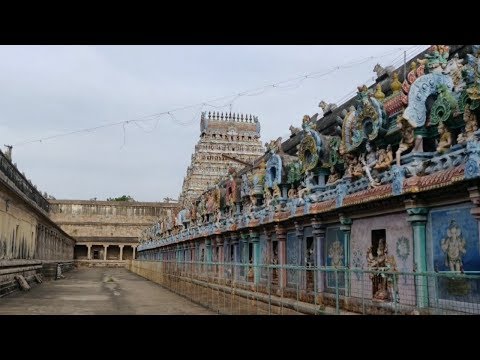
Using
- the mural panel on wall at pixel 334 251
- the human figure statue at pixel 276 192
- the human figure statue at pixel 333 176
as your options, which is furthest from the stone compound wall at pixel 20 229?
the mural panel on wall at pixel 334 251

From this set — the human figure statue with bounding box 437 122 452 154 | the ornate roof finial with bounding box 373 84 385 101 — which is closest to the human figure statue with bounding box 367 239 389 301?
the human figure statue with bounding box 437 122 452 154

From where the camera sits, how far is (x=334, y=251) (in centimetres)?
1535

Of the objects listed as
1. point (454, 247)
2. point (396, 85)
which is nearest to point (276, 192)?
point (396, 85)

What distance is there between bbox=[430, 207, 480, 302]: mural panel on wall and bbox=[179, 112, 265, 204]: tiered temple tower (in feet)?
135

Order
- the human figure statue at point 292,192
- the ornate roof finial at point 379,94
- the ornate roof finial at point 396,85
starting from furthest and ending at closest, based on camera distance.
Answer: the human figure statue at point 292,192 < the ornate roof finial at point 379,94 < the ornate roof finial at point 396,85

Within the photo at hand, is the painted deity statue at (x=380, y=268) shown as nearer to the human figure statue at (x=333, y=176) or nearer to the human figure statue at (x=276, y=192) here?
the human figure statue at (x=333, y=176)

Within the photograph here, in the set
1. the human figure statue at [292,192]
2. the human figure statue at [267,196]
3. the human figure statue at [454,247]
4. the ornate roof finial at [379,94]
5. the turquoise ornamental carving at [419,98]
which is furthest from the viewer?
the human figure statue at [267,196]

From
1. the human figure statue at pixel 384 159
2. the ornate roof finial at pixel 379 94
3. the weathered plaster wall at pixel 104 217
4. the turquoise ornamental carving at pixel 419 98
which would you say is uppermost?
the weathered plaster wall at pixel 104 217

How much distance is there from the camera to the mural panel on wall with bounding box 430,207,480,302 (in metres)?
9.39

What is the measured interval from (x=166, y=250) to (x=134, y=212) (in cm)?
3999

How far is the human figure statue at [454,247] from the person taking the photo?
388 inches

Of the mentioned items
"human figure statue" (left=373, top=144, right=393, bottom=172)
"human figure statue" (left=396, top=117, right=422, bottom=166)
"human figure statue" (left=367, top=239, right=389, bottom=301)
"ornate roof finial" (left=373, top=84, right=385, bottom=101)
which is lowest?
"human figure statue" (left=367, top=239, right=389, bottom=301)

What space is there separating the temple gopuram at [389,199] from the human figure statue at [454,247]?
2 cm

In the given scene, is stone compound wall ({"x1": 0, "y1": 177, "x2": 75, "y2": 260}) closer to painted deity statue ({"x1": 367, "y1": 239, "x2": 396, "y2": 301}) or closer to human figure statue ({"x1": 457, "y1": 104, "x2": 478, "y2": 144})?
painted deity statue ({"x1": 367, "y1": 239, "x2": 396, "y2": 301})
